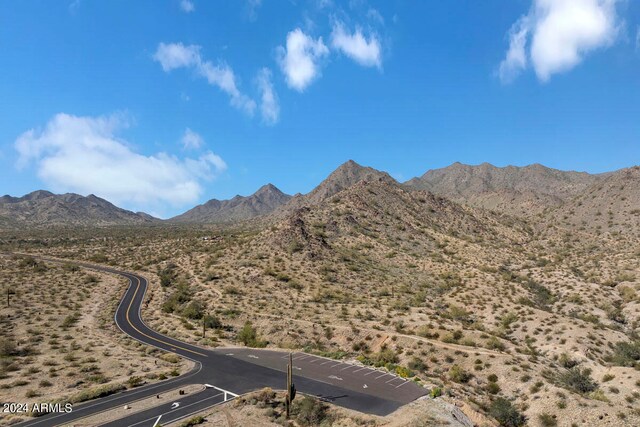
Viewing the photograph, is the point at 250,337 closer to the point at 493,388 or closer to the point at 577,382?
the point at 493,388

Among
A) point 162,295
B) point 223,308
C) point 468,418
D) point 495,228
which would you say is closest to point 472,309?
point 468,418

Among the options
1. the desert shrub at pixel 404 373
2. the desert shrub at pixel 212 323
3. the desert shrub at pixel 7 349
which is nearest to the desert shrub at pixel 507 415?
the desert shrub at pixel 404 373

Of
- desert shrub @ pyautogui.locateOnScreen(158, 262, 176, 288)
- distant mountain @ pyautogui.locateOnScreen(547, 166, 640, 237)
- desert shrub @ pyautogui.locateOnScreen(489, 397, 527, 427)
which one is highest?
distant mountain @ pyautogui.locateOnScreen(547, 166, 640, 237)

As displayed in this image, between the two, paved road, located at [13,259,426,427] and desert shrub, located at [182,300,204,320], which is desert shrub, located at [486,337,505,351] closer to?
paved road, located at [13,259,426,427]

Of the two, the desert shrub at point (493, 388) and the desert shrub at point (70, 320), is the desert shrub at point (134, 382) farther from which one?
the desert shrub at point (493, 388)

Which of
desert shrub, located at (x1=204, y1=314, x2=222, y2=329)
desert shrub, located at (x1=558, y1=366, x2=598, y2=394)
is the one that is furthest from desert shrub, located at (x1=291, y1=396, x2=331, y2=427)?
desert shrub, located at (x1=204, y1=314, x2=222, y2=329)

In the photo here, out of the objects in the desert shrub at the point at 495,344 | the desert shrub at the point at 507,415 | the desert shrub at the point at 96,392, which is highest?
the desert shrub at the point at 495,344

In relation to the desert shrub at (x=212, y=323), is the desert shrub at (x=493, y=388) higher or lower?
lower
